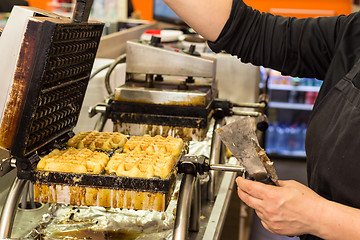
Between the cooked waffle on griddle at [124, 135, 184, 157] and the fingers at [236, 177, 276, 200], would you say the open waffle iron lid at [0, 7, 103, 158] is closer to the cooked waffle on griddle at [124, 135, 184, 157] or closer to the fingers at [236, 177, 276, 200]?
the cooked waffle on griddle at [124, 135, 184, 157]

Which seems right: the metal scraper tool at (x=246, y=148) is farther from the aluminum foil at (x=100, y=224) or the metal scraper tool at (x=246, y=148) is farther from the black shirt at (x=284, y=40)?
the aluminum foil at (x=100, y=224)

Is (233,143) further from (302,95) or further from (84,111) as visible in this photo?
(302,95)

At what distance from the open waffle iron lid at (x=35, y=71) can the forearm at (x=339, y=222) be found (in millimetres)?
764

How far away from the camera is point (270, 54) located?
1.37 m

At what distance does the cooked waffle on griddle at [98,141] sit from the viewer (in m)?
1.42

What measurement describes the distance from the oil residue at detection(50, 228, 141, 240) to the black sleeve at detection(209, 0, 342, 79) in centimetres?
67

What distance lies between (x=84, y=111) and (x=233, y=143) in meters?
1.70

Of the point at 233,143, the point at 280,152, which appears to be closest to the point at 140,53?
the point at 233,143

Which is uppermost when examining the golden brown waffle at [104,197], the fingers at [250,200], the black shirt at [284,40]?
the black shirt at [284,40]

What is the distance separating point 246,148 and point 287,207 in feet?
0.54

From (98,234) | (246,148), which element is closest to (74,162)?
(98,234)

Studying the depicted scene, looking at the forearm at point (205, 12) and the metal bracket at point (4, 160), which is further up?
the forearm at point (205, 12)

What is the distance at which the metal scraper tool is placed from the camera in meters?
1.00

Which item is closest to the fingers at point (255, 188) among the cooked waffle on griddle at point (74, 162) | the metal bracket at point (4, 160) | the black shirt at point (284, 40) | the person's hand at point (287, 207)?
the person's hand at point (287, 207)
